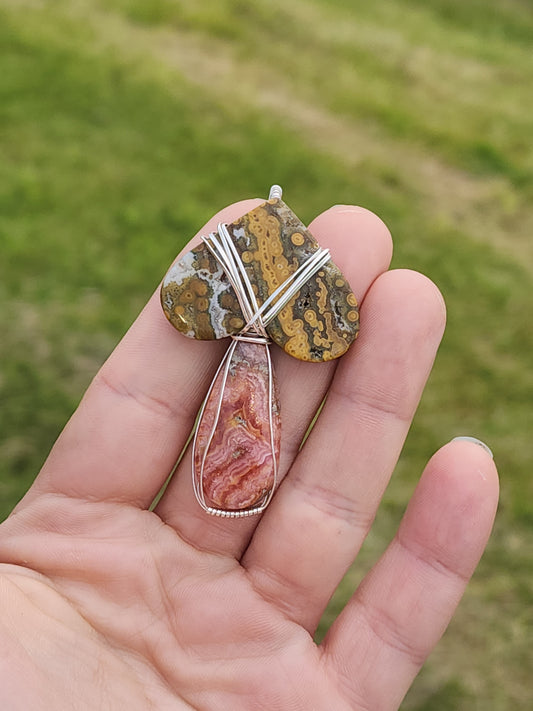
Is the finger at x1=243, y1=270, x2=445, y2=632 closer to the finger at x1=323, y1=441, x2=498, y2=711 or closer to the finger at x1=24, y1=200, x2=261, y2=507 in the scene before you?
the finger at x1=323, y1=441, x2=498, y2=711

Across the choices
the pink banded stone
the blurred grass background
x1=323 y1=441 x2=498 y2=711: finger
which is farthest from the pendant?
the blurred grass background

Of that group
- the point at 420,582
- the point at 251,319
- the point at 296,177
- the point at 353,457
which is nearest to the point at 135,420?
the point at 251,319

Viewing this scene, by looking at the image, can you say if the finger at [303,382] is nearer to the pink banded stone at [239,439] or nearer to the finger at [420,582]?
the pink banded stone at [239,439]

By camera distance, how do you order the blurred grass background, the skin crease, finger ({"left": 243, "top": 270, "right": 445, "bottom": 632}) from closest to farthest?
the skin crease
finger ({"left": 243, "top": 270, "right": 445, "bottom": 632})
the blurred grass background

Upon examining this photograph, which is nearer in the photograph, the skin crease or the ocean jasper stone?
the skin crease

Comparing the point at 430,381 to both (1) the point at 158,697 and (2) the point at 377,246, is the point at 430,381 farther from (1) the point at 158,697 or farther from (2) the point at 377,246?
(1) the point at 158,697

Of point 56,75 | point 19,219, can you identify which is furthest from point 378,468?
point 56,75
